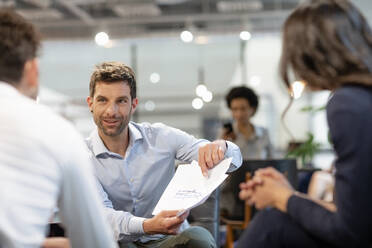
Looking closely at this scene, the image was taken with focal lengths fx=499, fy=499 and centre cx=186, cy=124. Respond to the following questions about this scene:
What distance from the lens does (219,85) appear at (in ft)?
30.6

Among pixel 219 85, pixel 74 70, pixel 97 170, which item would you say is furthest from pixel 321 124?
pixel 97 170

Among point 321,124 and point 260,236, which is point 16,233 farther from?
point 321,124

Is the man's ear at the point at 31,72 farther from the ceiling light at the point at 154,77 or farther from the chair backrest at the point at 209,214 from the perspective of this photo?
the ceiling light at the point at 154,77

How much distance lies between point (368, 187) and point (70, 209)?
74 cm

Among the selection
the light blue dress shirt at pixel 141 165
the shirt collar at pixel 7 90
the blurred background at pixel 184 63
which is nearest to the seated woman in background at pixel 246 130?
the light blue dress shirt at pixel 141 165

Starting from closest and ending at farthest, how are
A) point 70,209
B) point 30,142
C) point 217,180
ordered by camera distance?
point 30,142 → point 70,209 → point 217,180

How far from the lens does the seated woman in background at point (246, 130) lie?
4773 mm

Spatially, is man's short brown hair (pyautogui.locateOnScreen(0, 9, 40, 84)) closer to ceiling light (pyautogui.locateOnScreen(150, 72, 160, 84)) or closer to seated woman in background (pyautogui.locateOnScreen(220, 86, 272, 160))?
seated woman in background (pyautogui.locateOnScreen(220, 86, 272, 160))

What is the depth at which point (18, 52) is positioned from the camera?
1.29 m

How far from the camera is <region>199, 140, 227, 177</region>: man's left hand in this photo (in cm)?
198

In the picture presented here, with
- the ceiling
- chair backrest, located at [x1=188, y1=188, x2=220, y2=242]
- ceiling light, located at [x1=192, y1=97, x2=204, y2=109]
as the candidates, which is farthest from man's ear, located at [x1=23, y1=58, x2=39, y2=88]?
ceiling light, located at [x1=192, y1=97, x2=204, y2=109]

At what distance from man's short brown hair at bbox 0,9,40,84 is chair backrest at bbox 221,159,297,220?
8.02ft

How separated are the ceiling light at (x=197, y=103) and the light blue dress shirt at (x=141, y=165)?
6751mm

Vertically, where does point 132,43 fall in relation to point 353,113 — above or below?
above
